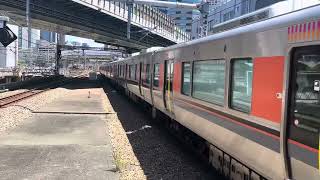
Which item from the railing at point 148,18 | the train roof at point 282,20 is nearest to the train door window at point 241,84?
the train roof at point 282,20

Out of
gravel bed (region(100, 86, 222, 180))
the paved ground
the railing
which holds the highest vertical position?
the railing

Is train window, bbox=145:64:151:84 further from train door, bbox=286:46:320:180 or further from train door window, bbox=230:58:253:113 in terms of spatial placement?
train door, bbox=286:46:320:180

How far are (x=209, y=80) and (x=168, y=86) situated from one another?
15.7ft

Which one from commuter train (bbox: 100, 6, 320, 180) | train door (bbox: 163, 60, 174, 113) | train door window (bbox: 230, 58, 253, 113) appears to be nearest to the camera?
commuter train (bbox: 100, 6, 320, 180)

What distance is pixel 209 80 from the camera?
8.93 meters

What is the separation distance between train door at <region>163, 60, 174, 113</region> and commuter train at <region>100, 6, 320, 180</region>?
2785 millimetres

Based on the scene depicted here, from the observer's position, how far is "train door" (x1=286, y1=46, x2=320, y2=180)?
4887mm

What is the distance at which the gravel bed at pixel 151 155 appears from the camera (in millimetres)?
9672

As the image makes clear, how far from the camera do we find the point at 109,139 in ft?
44.2

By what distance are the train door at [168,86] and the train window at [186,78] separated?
1535 millimetres

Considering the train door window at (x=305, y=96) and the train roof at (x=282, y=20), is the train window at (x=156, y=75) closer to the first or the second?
the train roof at (x=282, y=20)

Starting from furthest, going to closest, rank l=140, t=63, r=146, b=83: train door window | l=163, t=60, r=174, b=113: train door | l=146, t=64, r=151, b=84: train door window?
l=140, t=63, r=146, b=83: train door window
l=146, t=64, r=151, b=84: train door window
l=163, t=60, r=174, b=113: train door

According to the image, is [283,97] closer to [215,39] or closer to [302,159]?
[302,159]

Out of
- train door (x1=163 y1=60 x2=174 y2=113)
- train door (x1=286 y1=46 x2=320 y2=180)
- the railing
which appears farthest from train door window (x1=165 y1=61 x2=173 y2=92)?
the railing
